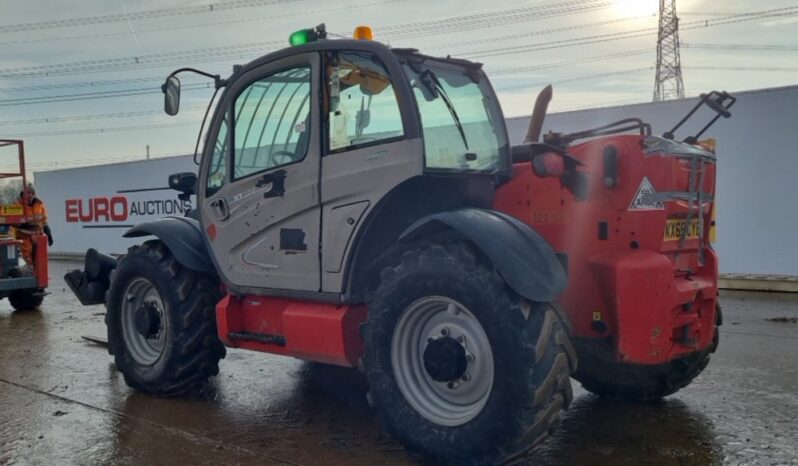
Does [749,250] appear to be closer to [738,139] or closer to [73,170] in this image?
[738,139]

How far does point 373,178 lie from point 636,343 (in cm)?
171

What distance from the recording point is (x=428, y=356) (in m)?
4.03

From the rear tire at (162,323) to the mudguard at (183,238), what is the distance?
12cm

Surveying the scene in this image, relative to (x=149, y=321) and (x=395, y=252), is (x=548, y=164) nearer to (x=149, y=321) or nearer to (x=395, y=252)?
(x=395, y=252)

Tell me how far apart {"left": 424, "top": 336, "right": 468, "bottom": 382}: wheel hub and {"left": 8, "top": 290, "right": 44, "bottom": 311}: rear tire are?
8.55 metres

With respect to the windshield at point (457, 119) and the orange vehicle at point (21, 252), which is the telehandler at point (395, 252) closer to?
the windshield at point (457, 119)

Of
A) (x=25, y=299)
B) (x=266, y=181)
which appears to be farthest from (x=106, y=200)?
(x=266, y=181)

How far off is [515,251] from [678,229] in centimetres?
119

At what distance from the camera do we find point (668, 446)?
14.1 feet

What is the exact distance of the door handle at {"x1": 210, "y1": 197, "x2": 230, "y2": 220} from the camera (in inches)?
208

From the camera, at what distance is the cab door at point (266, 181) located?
15.5ft

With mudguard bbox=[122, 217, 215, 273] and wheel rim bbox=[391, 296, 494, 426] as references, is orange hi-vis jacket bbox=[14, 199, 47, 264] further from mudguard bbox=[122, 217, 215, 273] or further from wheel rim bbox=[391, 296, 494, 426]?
wheel rim bbox=[391, 296, 494, 426]

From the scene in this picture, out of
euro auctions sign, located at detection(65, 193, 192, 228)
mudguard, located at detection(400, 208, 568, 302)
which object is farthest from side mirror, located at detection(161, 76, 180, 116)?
euro auctions sign, located at detection(65, 193, 192, 228)

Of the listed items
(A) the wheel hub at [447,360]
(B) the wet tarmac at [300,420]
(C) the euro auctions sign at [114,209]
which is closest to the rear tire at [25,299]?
(B) the wet tarmac at [300,420]
